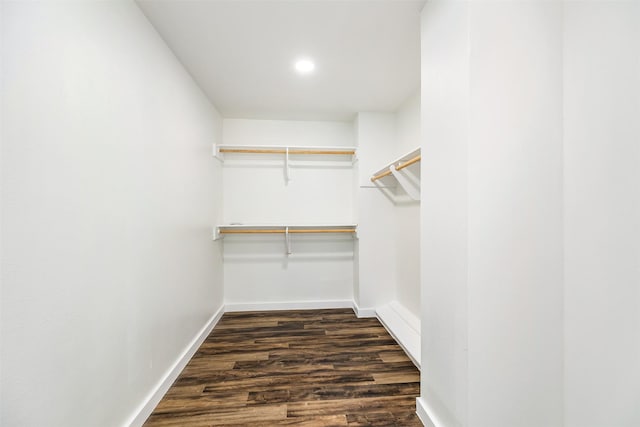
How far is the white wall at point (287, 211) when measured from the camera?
10.4 feet

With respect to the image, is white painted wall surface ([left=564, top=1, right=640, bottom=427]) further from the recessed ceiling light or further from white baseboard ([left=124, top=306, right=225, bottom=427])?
white baseboard ([left=124, top=306, right=225, bottom=427])

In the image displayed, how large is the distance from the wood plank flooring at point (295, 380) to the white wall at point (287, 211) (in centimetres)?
57

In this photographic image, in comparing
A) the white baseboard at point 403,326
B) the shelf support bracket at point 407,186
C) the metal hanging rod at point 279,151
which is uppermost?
the metal hanging rod at point 279,151

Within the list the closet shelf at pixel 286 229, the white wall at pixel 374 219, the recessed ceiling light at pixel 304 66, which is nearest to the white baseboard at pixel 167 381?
the closet shelf at pixel 286 229

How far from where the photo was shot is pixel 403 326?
8.14 ft

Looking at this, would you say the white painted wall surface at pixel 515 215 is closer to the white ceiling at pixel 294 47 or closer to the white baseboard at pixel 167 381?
the white ceiling at pixel 294 47

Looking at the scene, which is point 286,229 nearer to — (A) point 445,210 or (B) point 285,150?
(B) point 285,150

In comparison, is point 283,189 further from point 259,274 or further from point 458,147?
point 458,147

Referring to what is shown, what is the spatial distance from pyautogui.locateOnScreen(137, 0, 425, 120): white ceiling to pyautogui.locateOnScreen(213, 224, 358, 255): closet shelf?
1322 mm

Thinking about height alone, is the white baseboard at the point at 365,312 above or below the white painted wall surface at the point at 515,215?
below

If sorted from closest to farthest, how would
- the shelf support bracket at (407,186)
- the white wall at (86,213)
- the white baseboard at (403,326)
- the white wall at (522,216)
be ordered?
1. the white wall at (86,213)
2. the white wall at (522,216)
3. the white baseboard at (403,326)
4. the shelf support bracket at (407,186)

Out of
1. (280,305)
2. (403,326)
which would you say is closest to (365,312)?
(403,326)

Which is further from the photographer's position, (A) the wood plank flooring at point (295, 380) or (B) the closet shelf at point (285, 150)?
(B) the closet shelf at point (285, 150)

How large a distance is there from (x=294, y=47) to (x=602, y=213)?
1877 mm
